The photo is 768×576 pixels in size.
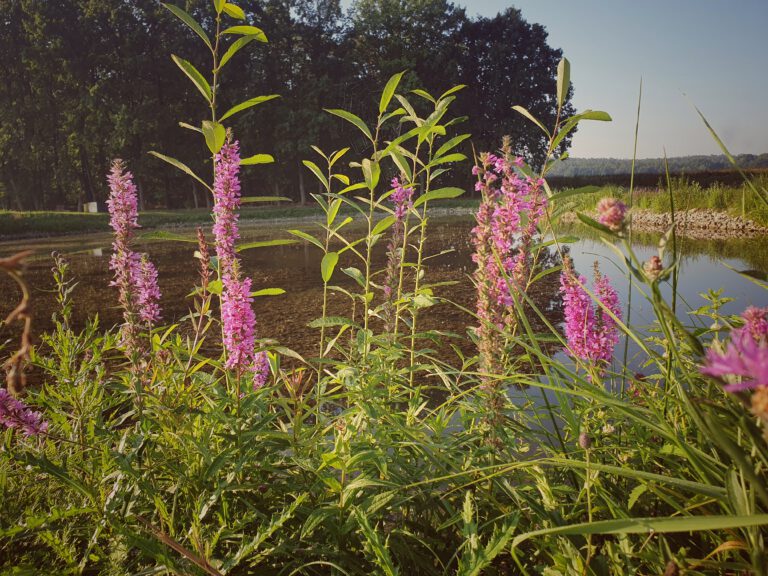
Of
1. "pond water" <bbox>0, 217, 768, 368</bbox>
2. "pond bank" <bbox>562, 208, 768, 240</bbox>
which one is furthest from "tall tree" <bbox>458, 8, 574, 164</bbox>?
"pond water" <bbox>0, 217, 768, 368</bbox>

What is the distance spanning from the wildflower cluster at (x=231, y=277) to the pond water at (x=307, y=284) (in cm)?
229

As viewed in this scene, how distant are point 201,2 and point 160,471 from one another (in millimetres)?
38196

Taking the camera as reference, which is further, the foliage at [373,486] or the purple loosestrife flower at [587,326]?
the purple loosestrife flower at [587,326]

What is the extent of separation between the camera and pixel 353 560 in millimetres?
1138

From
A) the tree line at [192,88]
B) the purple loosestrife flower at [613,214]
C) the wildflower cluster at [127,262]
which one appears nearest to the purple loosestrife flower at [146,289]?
the wildflower cluster at [127,262]

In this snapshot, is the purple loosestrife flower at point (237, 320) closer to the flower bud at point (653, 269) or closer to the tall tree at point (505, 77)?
the flower bud at point (653, 269)

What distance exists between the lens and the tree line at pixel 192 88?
96.0 feet

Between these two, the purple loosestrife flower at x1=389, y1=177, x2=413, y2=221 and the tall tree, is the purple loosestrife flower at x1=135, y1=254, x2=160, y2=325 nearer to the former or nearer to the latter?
the purple loosestrife flower at x1=389, y1=177, x2=413, y2=221

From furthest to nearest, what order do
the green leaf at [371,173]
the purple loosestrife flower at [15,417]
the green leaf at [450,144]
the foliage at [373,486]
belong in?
the green leaf at [450,144] → the green leaf at [371,173] → the purple loosestrife flower at [15,417] → the foliage at [373,486]

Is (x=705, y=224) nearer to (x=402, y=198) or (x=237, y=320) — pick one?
(x=402, y=198)

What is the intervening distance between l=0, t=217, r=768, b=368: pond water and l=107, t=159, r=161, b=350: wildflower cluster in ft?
6.28

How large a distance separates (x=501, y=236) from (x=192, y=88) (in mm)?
36532

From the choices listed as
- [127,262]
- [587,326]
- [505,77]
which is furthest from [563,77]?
[505,77]

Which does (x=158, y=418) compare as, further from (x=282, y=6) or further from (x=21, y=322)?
(x=282, y=6)
